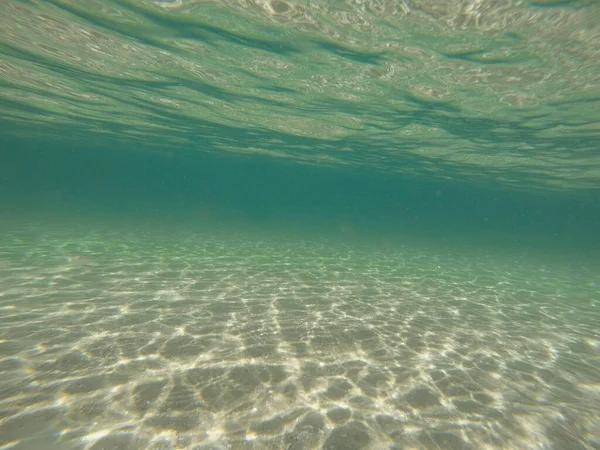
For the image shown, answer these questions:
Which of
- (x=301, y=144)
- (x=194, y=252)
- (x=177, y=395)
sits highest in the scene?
(x=301, y=144)

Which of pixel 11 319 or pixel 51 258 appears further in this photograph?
pixel 51 258

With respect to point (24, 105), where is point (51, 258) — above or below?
below

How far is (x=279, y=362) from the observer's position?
579 centimetres

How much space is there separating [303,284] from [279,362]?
5.57m

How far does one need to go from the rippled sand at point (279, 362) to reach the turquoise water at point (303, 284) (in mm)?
44

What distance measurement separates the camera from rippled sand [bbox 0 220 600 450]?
4117 millimetres

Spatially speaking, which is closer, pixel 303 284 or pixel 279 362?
pixel 279 362

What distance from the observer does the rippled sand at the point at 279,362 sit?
162 inches

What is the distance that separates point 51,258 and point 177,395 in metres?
11.2

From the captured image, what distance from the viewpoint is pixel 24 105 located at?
73.9 feet

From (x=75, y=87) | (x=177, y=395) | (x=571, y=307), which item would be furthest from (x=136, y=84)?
(x=571, y=307)

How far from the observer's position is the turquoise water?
14.5 ft

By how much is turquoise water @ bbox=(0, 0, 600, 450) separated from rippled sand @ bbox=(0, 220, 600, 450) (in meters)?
0.04

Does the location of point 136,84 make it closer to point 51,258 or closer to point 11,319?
point 51,258
